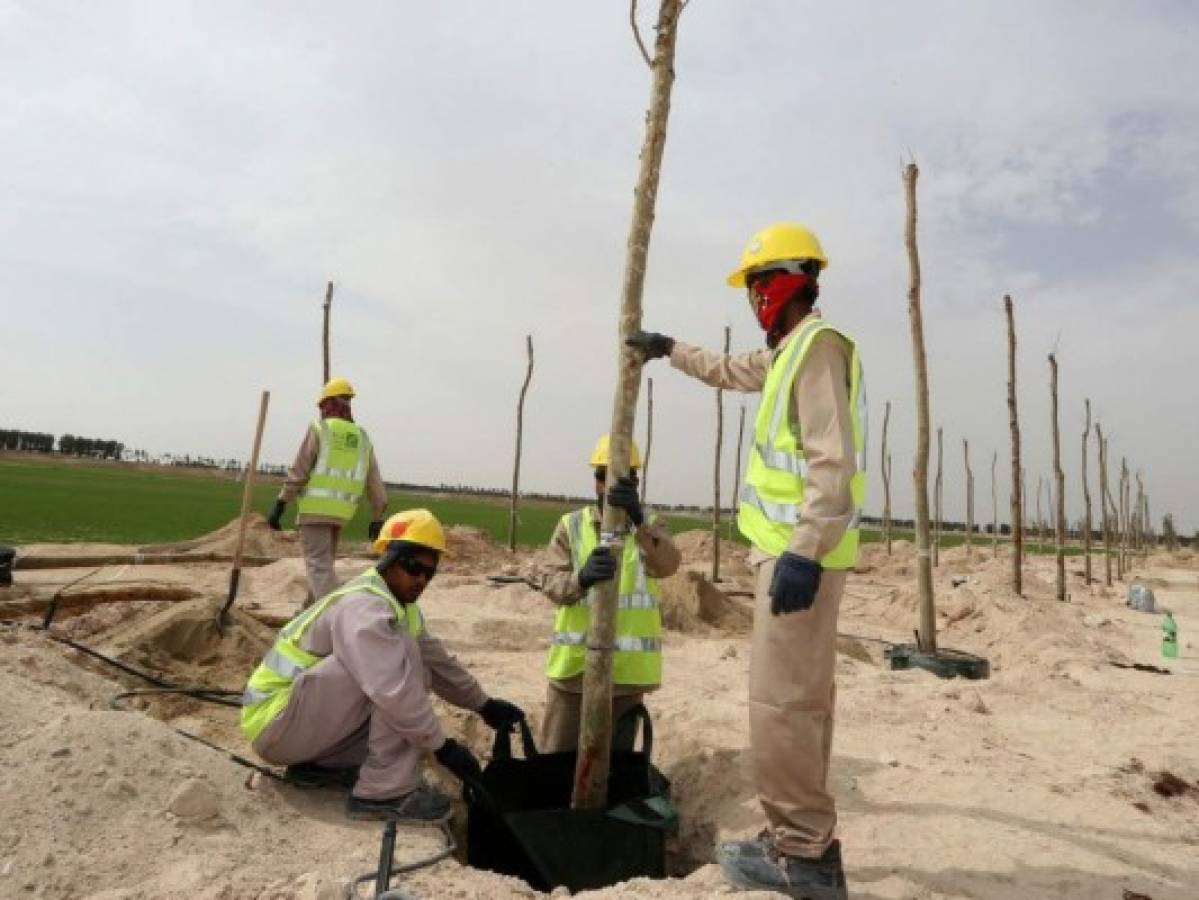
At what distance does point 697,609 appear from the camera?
10344mm

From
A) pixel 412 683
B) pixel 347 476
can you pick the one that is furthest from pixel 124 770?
pixel 347 476

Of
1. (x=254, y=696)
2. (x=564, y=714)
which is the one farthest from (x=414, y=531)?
(x=564, y=714)

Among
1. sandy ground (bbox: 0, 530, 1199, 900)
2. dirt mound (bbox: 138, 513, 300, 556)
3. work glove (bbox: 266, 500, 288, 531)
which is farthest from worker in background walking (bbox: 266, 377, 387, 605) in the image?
dirt mound (bbox: 138, 513, 300, 556)

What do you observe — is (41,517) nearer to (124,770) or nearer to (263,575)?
(263,575)

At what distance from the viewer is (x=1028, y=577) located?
674 inches

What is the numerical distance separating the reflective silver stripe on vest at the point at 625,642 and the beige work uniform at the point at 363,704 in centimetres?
79

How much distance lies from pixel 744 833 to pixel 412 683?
166 centimetres

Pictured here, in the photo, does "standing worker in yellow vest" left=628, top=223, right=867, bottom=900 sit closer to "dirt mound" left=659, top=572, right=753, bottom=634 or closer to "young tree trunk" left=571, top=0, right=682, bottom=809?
"young tree trunk" left=571, top=0, right=682, bottom=809

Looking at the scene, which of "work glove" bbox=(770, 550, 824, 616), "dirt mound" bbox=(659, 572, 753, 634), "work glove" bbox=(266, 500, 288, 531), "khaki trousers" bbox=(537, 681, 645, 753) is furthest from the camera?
"dirt mound" bbox=(659, 572, 753, 634)

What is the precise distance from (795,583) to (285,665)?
221 centimetres

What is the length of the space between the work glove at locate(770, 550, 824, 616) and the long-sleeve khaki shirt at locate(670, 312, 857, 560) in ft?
0.10

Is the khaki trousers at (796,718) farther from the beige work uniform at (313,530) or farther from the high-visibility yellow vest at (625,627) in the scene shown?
the beige work uniform at (313,530)

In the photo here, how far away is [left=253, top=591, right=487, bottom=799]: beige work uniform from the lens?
318 cm

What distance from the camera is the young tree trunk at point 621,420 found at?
10.8 feet
